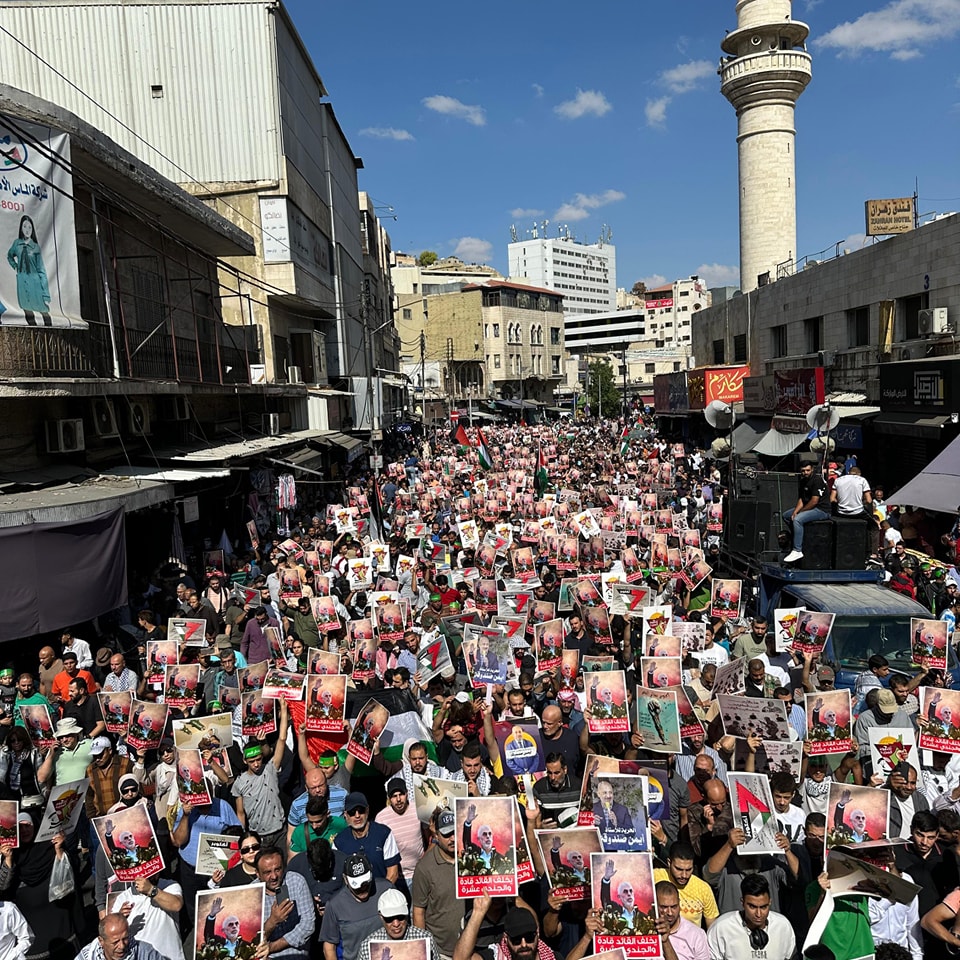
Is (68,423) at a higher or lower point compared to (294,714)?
higher

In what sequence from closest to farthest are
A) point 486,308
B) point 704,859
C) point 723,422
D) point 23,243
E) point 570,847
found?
point 570,847 → point 704,859 → point 23,243 → point 723,422 → point 486,308

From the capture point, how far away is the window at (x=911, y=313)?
2300cm

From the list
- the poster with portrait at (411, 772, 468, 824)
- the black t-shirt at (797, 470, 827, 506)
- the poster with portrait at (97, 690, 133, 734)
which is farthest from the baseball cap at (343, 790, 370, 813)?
the black t-shirt at (797, 470, 827, 506)

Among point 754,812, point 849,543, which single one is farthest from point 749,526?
point 754,812

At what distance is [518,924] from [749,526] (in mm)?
9652

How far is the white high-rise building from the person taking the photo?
530ft

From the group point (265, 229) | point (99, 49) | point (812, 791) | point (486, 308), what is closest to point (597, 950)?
point (812, 791)

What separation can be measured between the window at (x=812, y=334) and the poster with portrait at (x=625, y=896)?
2800 centimetres

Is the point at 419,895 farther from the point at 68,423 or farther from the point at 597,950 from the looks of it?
the point at 68,423

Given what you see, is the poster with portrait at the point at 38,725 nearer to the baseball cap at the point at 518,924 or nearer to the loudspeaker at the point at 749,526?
the baseball cap at the point at 518,924

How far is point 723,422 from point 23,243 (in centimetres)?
2473

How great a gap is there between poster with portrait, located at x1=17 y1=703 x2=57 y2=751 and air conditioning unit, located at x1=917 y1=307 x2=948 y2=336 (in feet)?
66.1

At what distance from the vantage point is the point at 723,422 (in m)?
31.3

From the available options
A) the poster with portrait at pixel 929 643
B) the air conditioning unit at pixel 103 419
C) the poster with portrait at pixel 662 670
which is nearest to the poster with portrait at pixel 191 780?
the poster with portrait at pixel 662 670
